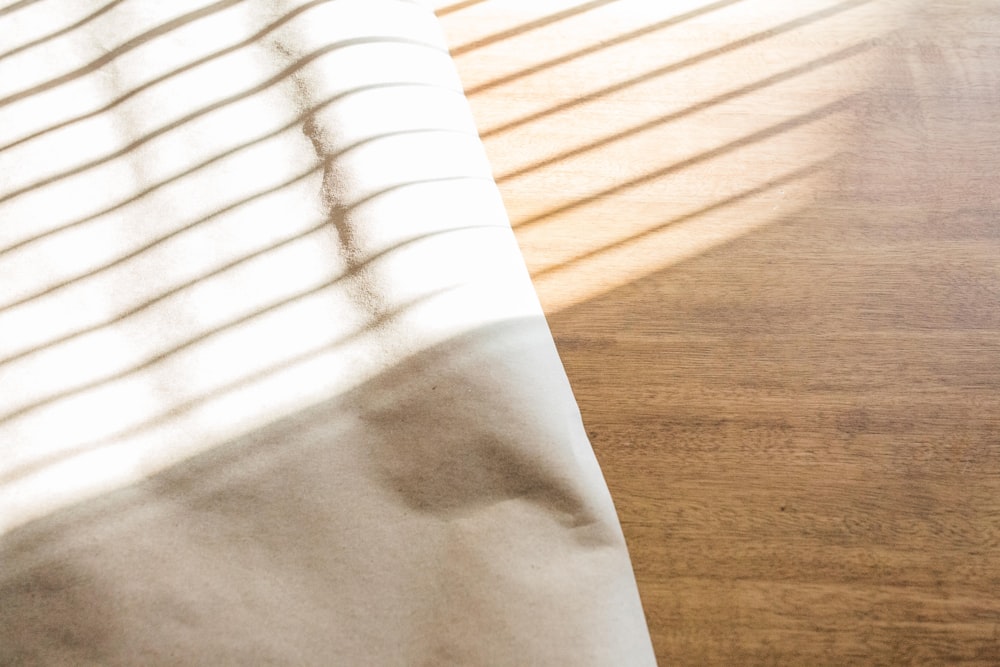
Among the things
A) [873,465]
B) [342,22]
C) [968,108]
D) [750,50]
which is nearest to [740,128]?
[750,50]

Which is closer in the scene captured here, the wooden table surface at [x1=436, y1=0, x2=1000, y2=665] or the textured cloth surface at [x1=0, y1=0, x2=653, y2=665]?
the textured cloth surface at [x1=0, y1=0, x2=653, y2=665]

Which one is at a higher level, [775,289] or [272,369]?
[272,369]

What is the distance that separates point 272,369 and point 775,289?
89 cm

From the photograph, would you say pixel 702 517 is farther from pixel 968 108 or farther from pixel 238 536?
pixel 968 108

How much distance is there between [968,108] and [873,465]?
0.78m

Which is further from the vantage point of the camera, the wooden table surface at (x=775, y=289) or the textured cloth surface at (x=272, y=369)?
the wooden table surface at (x=775, y=289)

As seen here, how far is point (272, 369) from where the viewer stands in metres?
0.96

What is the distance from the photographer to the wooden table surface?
4.05 ft

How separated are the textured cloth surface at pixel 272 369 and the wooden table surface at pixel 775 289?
1.23ft

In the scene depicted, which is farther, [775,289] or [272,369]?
[775,289]

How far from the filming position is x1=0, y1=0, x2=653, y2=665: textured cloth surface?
2.77 ft

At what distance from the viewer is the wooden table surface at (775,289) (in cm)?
123

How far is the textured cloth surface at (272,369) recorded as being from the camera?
84 centimetres

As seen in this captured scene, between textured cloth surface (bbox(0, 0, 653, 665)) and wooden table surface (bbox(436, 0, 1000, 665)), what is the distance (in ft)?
1.23
